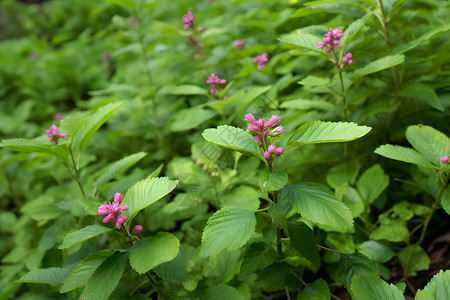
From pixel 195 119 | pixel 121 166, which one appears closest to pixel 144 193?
pixel 121 166

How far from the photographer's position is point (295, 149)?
5.97ft

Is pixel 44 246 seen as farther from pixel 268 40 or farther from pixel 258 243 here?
pixel 268 40

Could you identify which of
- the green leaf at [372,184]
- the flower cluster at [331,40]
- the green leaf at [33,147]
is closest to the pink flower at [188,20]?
the flower cluster at [331,40]

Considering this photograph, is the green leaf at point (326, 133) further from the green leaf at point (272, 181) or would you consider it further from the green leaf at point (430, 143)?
the green leaf at point (430, 143)

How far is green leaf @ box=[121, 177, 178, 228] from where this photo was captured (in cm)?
110

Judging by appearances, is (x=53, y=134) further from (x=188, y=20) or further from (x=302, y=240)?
(x=302, y=240)

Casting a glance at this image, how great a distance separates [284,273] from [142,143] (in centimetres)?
171

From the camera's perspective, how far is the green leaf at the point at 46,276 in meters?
1.36

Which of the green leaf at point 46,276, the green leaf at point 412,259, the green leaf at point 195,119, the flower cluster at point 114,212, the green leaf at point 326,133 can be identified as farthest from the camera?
the green leaf at point 195,119

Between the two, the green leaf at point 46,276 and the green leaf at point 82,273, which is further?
the green leaf at point 46,276

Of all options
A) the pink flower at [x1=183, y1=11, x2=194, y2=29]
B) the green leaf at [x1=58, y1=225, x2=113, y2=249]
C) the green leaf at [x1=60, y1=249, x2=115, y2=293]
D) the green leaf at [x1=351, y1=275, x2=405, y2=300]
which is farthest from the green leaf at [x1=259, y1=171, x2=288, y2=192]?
the pink flower at [x1=183, y1=11, x2=194, y2=29]

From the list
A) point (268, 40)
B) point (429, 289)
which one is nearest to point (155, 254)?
point (429, 289)

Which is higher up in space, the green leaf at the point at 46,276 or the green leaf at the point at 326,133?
the green leaf at the point at 326,133

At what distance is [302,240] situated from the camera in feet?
3.89
